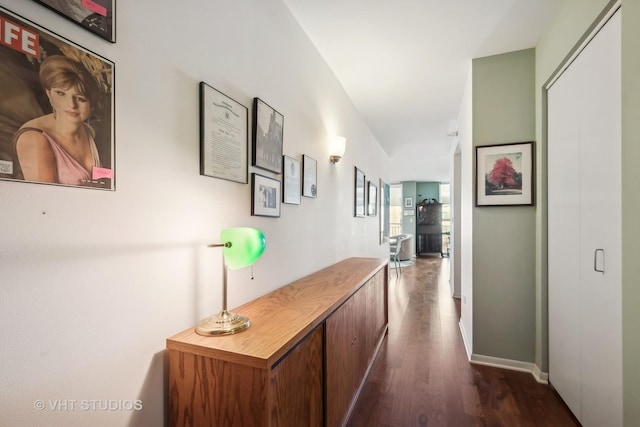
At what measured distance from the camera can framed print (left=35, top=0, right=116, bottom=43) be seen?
2.51 feet

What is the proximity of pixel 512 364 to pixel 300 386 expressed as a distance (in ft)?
7.12

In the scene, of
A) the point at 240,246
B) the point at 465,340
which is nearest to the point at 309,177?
the point at 240,246

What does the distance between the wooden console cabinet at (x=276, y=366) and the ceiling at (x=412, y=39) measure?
185 cm

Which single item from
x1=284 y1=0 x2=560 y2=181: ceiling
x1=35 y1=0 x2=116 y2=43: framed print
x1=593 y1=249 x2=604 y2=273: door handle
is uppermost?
x1=284 y1=0 x2=560 y2=181: ceiling

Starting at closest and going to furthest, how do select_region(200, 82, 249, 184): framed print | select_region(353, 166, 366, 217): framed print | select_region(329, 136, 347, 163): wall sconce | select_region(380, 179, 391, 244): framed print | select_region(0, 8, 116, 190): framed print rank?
1. select_region(0, 8, 116, 190): framed print
2. select_region(200, 82, 249, 184): framed print
3. select_region(329, 136, 347, 163): wall sconce
4. select_region(353, 166, 366, 217): framed print
5. select_region(380, 179, 391, 244): framed print

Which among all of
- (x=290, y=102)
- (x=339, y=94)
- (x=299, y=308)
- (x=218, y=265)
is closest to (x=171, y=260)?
(x=218, y=265)

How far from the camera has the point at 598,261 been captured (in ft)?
4.94

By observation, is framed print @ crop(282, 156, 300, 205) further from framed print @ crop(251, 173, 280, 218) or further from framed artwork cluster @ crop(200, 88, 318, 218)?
framed print @ crop(251, 173, 280, 218)

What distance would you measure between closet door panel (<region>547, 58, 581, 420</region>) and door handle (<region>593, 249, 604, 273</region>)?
0.20 meters

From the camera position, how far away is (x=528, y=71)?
236 centimetres

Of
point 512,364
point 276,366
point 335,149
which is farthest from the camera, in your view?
point 335,149

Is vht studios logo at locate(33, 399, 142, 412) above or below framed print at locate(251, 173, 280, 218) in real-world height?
below

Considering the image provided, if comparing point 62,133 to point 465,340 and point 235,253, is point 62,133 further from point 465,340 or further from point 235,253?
point 465,340

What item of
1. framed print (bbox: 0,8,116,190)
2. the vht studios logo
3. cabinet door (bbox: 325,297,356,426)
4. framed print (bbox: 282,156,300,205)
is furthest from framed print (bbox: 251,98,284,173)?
the vht studios logo
